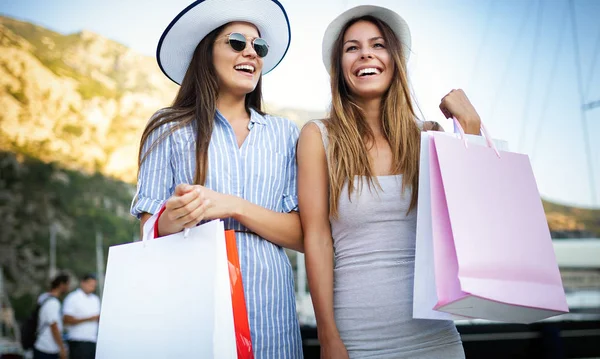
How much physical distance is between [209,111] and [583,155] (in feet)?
30.8

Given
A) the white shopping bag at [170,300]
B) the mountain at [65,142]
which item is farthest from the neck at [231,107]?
the mountain at [65,142]

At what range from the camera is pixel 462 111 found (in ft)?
4.98

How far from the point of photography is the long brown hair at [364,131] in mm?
1573

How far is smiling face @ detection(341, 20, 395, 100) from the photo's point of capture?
5.63 ft

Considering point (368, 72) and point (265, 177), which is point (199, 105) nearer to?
point (265, 177)

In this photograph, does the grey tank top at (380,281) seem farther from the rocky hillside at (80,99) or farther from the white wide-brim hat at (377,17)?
the rocky hillside at (80,99)

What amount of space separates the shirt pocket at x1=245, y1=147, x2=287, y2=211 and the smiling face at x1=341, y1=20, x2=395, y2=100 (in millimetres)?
332

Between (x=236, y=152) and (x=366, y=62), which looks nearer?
(x=236, y=152)

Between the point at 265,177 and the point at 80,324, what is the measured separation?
5.04 meters

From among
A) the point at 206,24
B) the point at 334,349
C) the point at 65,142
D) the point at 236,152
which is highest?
the point at 65,142

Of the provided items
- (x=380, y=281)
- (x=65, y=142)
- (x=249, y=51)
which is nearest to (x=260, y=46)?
(x=249, y=51)

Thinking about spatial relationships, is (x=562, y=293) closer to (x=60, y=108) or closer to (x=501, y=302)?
(x=501, y=302)

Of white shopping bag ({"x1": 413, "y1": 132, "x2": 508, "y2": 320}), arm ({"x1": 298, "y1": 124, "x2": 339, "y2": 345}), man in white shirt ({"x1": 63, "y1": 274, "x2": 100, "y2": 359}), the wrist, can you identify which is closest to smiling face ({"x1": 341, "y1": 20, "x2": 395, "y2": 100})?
arm ({"x1": 298, "y1": 124, "x2": 339, "y2": 345})

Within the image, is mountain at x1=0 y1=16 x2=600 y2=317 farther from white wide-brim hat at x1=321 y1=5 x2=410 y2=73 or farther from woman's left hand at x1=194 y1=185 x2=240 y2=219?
woman's left hand at x1=194 y1=185 x2=240 y2=219
